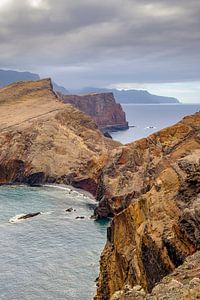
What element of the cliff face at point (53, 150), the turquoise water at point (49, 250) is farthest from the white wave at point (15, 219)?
the cliff face at point (53, 150)

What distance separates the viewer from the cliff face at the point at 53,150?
160750 millimetres

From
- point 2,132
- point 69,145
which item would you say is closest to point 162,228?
point 69,145

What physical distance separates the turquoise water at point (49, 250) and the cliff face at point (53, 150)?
2427 cm

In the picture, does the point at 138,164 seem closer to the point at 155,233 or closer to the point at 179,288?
the point at 155,233

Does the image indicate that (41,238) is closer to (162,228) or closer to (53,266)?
(53,266)

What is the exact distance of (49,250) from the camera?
9162 centimetres

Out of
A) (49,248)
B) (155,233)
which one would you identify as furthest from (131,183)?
(155,233)

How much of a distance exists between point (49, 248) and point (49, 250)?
1.20 m

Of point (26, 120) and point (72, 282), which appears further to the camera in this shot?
point (26, 120)

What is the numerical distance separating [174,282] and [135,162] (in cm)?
9746

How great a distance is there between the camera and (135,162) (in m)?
127

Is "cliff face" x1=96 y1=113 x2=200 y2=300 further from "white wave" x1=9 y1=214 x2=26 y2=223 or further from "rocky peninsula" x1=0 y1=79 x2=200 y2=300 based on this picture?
"white wave" x1=9 y1=214 x2=26 y2=223

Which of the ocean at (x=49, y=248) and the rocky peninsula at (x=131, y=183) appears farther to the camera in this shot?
the ocean at (x=49, y=248)

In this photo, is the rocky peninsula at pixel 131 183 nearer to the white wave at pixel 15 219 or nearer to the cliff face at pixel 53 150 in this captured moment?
the cliff face at pixel 53 150
